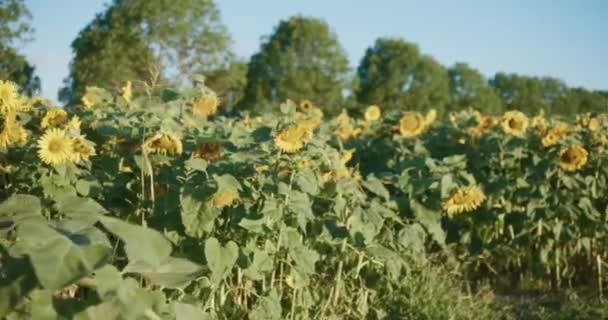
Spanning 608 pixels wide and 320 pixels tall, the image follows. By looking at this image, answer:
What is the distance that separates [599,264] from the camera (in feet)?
13.8

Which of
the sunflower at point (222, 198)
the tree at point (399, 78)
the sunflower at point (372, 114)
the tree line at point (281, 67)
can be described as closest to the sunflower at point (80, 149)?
the sunflower at point (222, 198)

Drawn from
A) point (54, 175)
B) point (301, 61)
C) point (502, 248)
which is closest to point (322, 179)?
point (54, 175)

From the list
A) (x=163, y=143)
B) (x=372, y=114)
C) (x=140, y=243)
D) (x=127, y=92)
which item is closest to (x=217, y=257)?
(x=163, y=143)

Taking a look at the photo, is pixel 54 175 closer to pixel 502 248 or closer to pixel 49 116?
pixel 49 116

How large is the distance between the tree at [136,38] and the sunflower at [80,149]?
21.2 meters

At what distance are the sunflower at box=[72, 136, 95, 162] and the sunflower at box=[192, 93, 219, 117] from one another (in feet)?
2.25

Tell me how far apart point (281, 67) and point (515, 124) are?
27.0 meters

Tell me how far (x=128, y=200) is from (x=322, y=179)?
0.80m

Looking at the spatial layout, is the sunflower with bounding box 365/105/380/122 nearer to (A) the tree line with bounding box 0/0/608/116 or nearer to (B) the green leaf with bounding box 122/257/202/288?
(B) the green leaf with bounding box 122/257/202/288

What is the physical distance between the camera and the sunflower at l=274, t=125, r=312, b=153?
8.68 ft

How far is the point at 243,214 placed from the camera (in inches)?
99.3

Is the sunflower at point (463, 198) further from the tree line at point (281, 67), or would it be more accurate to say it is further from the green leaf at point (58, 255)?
the tree line at point (281, 67)

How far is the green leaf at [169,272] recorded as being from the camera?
3.97 feet

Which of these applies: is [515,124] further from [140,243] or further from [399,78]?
[399,78]
